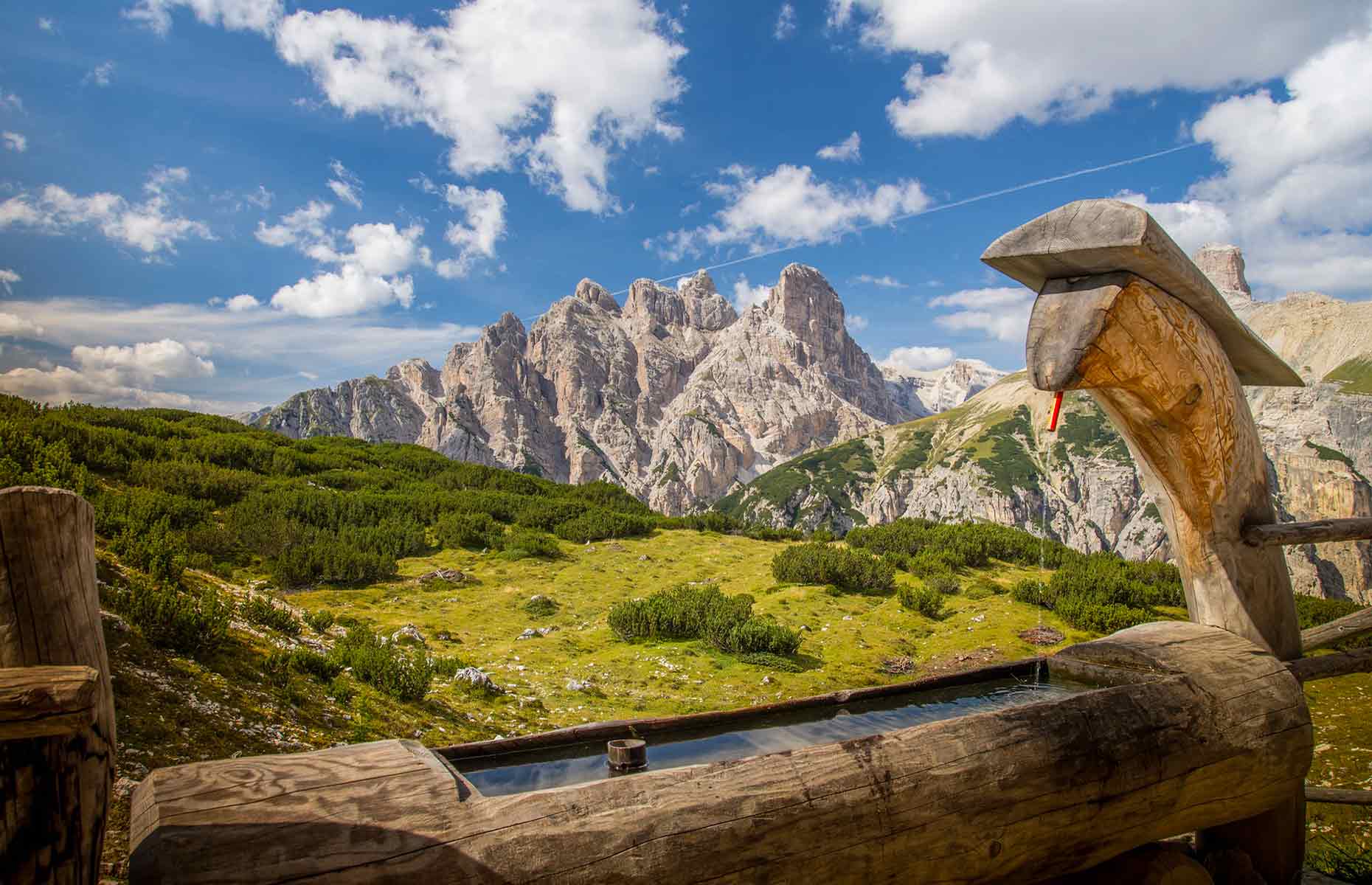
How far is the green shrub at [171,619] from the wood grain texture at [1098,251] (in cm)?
821

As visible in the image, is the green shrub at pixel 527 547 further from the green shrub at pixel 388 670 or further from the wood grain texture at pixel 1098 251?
the wood grain texture at pixel 1098 251

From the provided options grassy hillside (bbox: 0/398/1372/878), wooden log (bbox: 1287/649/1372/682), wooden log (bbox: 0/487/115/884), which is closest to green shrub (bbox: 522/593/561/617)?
grassy hillside (bbox: 0/398/1372/878)

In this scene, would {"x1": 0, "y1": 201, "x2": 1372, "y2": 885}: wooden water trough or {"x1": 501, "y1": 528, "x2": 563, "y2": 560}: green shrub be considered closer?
{"x1": 0, "y1": 201, "x2": 1372, "y2": 885}: wooden water trough

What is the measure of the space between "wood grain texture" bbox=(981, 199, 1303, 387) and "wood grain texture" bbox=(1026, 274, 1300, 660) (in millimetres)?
87

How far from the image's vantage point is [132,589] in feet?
24.9

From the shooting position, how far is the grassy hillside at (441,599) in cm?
680

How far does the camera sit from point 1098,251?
12.0ft

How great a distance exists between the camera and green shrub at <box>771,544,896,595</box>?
15.1 metres

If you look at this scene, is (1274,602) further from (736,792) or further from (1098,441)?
(1098,441)

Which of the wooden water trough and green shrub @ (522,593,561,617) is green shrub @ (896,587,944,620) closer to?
green shrub @ (522,593,561,617)

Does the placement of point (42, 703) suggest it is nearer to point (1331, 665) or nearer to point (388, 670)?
point (388, 670)

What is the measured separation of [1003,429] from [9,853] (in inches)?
6842

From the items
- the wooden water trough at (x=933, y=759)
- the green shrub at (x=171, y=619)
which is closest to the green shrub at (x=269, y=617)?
the green shrub at (x=171, y=619)

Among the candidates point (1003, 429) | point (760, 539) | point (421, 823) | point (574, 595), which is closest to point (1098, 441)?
point (1003, 429)
